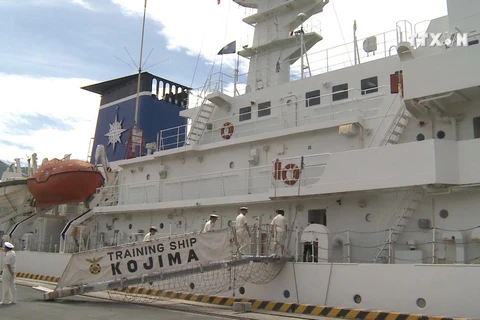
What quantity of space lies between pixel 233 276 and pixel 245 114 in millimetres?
6116

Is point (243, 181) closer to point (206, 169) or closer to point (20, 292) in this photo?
point (206, 169)

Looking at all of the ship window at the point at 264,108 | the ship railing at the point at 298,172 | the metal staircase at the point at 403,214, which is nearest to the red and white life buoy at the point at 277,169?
the ship railing at the point at 298,172

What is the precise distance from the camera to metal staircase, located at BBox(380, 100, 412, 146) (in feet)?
37.6

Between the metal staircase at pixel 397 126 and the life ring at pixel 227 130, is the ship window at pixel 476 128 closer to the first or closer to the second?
the metal staircase at pixel 397 126

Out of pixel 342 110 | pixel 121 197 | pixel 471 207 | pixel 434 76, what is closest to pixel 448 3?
pixel 434 76

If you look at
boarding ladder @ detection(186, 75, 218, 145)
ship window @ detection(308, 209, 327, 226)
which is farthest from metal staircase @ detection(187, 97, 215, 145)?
ship window @ detection(308, 209, 327, 226)

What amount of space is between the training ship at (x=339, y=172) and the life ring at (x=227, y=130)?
7 centimetres

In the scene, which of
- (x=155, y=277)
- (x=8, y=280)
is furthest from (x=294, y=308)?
(x=8, y=280)

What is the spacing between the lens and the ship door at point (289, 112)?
48.5 ft

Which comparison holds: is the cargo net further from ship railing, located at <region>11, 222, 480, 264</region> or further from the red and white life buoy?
the red and white life buoy

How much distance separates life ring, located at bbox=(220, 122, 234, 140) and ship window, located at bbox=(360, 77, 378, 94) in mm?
4825

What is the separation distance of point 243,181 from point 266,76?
16.1ft

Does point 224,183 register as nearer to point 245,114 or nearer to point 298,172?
point 245,114

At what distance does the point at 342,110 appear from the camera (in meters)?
13.7
